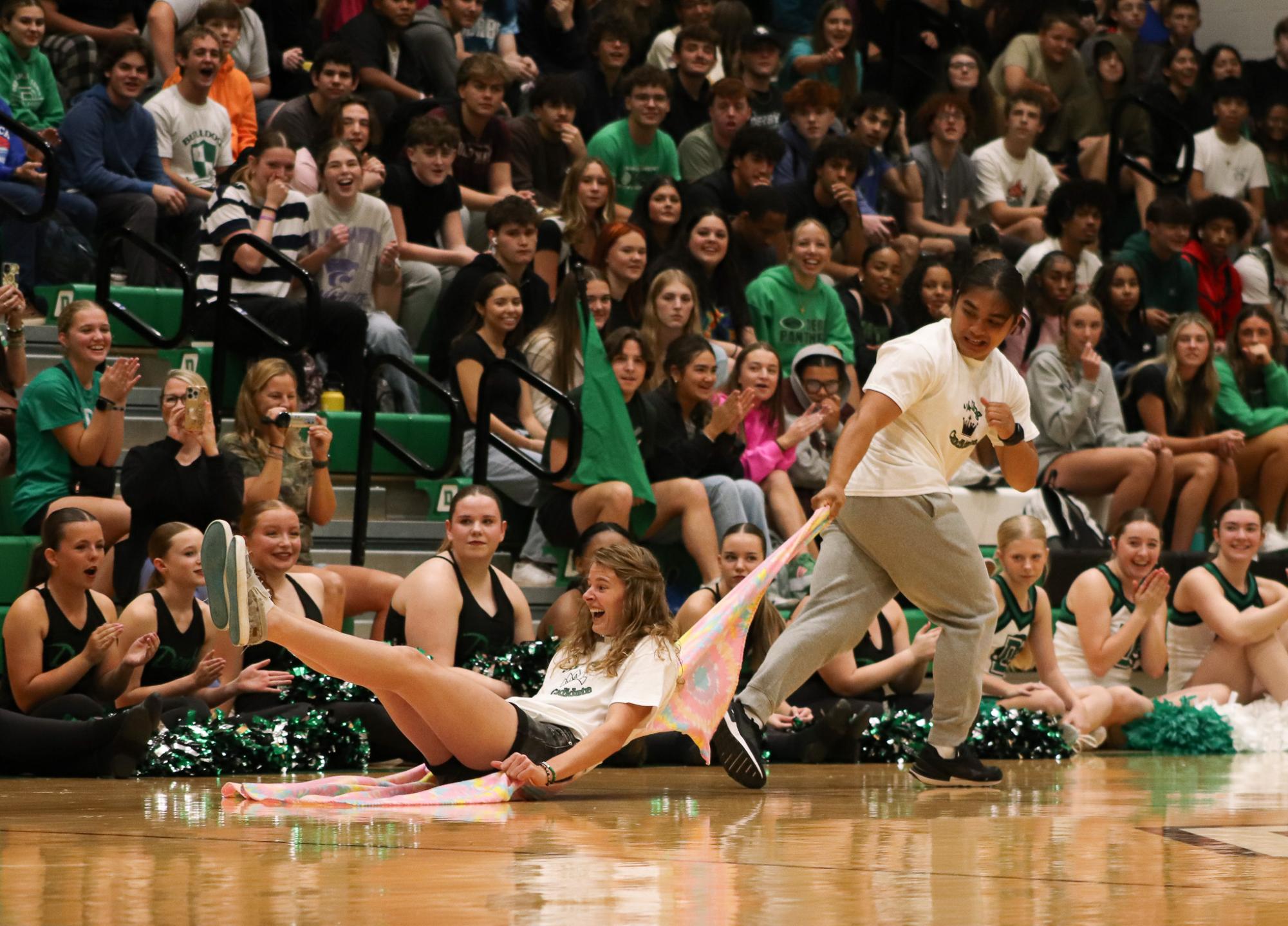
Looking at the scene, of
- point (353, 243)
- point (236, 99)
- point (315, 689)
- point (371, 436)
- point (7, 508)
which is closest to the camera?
point (315, 689)

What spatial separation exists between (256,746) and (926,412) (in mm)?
2570

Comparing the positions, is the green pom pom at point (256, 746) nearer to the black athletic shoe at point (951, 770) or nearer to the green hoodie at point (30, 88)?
the black athletic shoe at point (951, 770)

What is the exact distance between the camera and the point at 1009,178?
12.7m

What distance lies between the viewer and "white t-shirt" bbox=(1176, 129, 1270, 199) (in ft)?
44.7

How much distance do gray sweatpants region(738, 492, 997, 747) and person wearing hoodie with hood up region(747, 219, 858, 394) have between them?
4.08 m

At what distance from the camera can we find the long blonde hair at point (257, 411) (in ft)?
24.8

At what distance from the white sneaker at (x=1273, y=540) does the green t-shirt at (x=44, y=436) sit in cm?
643

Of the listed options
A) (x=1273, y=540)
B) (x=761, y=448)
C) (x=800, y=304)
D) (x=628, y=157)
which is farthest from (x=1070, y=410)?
(x=628, y=157)

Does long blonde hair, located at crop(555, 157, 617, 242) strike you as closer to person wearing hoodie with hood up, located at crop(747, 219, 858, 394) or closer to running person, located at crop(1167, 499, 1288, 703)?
person wearing hoodie with hood up, located at crop(747, 219, 858, 394)

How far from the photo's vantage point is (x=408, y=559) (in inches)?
326

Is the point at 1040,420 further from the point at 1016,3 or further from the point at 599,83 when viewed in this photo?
the point at 1016,3

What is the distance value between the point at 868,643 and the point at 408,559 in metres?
2.10

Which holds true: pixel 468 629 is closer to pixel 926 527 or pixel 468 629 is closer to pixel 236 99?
pixel 926 527

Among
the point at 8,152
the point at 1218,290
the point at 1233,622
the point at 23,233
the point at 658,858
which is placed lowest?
the point at 658,858
